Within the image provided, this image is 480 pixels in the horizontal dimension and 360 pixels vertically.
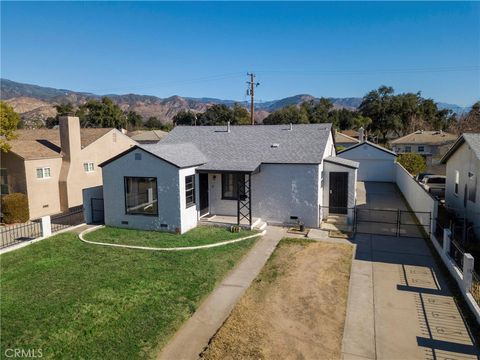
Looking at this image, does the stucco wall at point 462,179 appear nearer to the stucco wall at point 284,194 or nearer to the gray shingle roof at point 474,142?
the gray shingle roof at point 474,142

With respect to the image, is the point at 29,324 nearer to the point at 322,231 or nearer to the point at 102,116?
the point at 322,231

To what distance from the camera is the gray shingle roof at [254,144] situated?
1681 cm

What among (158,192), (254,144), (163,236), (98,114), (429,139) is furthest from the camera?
(98,114)

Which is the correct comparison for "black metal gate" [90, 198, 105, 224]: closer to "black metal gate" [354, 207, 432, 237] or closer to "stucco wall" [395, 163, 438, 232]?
"black metal gate" [354, 207, 432, 237]

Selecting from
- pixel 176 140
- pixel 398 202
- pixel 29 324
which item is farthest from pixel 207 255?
pixel 398 202

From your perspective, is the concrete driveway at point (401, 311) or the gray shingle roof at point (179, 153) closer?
the concrete driveway at point (401, 311)

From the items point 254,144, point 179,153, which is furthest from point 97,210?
point 254,144

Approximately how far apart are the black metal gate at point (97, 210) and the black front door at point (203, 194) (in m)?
5.49

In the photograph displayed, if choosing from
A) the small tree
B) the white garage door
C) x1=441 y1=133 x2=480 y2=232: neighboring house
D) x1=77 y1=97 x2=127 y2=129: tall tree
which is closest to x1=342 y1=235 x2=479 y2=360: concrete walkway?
x1=441 y1=133 x2=480 y2=232: neighboring house

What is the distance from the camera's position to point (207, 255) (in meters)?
12.6

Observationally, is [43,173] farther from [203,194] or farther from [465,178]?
[465,178]

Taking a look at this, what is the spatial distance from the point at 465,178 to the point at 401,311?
34.3ft

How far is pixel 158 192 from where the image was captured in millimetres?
15953

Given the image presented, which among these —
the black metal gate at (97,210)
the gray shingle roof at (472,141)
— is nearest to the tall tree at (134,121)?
the black metal gate at (97,210)
